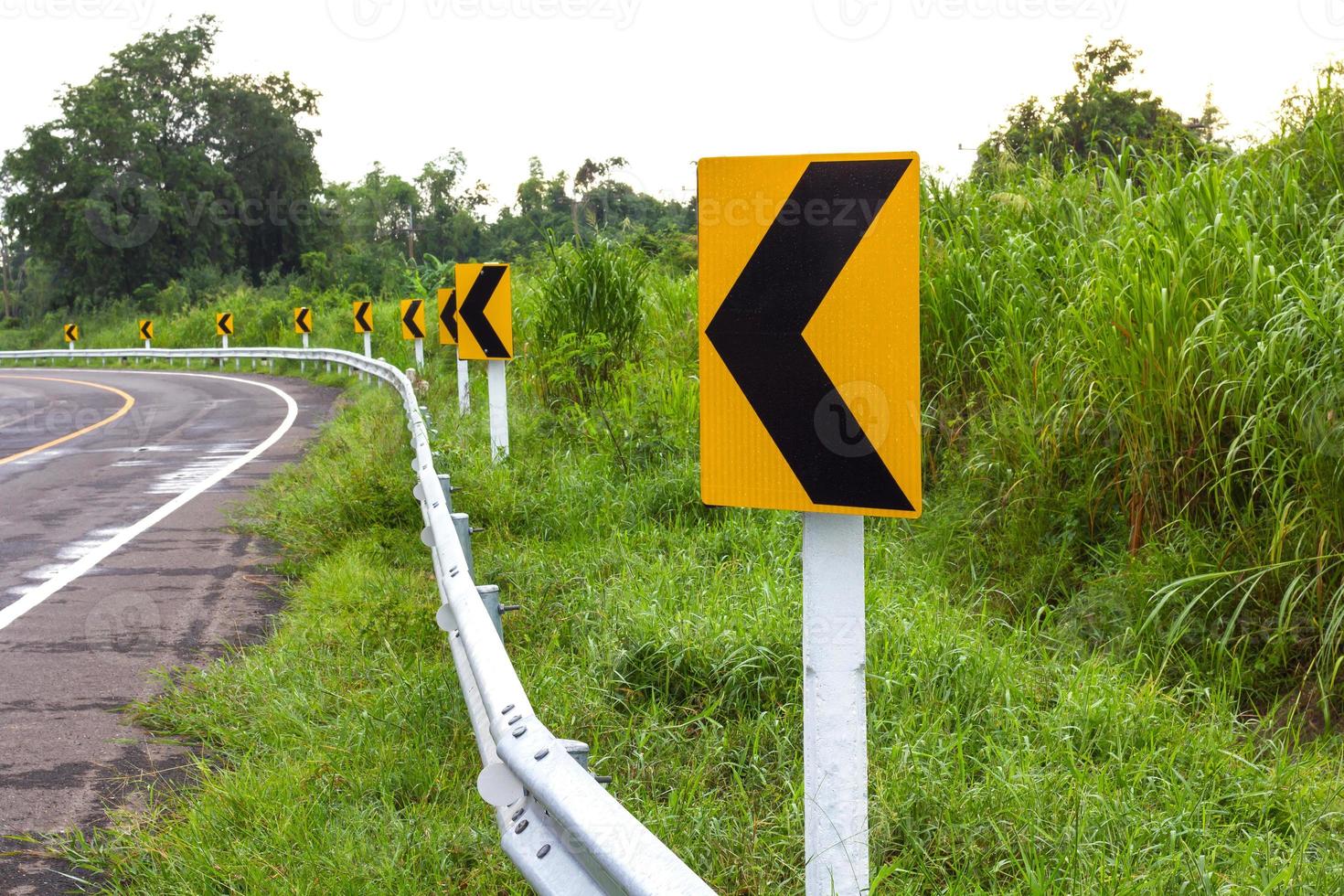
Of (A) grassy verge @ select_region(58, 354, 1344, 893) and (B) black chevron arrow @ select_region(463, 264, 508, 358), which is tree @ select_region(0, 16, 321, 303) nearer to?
(B) black chevron arrow @ select_region(463, 264, 508, 358)

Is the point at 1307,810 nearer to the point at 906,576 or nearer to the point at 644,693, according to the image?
the point at 644,693

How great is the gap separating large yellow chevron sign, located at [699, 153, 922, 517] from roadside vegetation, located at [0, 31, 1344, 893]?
49.1 inches

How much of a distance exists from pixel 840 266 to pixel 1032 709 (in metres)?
2.34

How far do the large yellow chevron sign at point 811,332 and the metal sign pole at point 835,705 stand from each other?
0.36 feet

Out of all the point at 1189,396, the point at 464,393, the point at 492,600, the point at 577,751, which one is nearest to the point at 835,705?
the point at 577,751

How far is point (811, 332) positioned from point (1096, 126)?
15.2m

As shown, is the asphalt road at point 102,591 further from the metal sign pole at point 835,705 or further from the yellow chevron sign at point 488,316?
the metal sign pole at point 835,705

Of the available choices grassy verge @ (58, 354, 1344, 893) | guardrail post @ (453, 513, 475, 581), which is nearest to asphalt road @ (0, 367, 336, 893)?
grassy verge @ (58, 354, 1344, 893)

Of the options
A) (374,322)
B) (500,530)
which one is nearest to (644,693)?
(500,530)

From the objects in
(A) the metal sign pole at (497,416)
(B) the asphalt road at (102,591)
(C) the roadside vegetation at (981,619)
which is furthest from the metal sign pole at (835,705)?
(A) the metal sign pole at (497,416)

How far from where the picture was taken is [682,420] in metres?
8.82

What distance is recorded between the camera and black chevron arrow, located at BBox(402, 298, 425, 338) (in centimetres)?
1825

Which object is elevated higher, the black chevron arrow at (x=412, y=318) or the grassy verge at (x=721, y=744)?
the black chevron arrow at (x=412, y=318)

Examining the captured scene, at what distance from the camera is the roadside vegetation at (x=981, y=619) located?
3.37 metres
